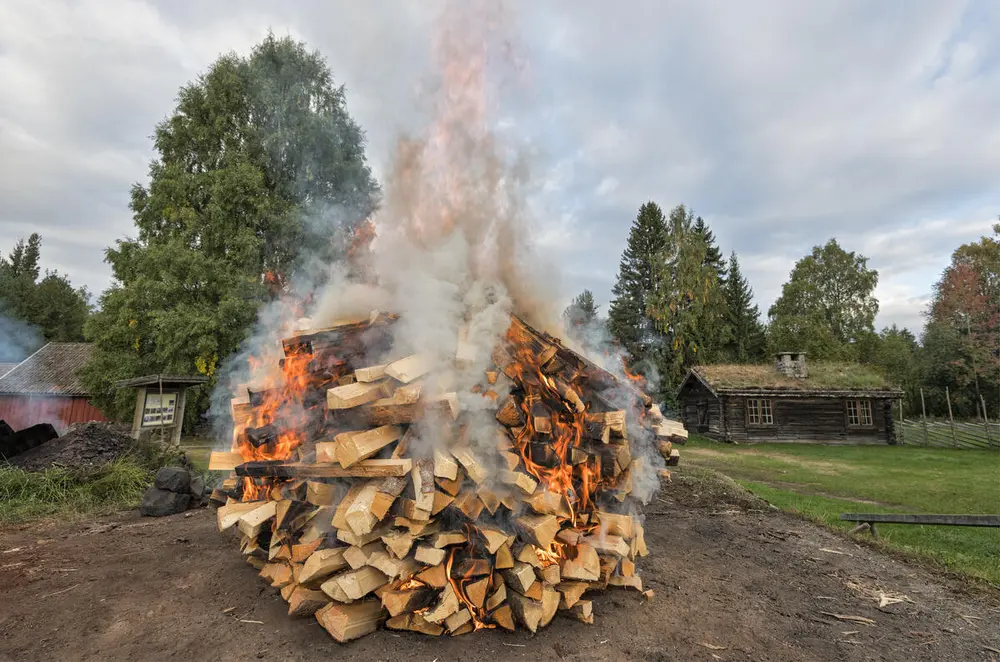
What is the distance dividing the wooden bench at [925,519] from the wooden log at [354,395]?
5.90 metres

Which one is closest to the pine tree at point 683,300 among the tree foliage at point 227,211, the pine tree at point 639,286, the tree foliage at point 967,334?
the pine tree at point 639,286

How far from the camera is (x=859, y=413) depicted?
22938 mm

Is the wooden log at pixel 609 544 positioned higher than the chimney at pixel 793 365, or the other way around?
the chimney at pixel 793 365

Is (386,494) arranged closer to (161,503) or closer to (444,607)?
(444,607)

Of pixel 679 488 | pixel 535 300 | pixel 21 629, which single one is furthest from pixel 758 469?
pixel 21 629

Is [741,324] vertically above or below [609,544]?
above

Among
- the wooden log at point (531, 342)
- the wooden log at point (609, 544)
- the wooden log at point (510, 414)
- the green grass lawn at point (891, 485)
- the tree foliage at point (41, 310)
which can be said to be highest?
the tree foliage at point (41, 310)

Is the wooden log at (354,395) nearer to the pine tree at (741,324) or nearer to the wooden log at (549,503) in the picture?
the wooden log at (549,503)

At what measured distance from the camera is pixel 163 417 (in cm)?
1250

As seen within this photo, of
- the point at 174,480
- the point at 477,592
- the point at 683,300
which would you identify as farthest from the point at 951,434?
the point at 174,480

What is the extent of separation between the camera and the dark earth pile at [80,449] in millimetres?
8211

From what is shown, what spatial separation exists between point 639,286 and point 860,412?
53.1 feet

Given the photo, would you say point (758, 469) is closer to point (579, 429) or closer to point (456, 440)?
point (579, 429)

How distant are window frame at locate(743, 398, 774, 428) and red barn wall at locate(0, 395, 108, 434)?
1263 inches
